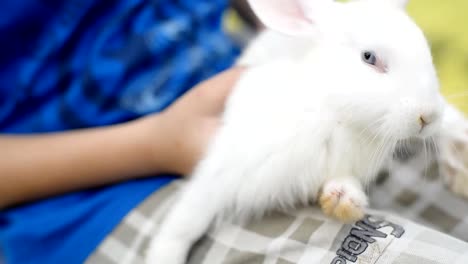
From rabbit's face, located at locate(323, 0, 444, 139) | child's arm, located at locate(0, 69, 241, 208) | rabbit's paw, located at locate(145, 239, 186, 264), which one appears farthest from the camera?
child's arm, located at locate(0, 69, 241, 208)

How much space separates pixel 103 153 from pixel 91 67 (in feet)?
0.48

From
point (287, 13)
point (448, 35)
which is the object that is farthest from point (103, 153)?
point (448, 35)

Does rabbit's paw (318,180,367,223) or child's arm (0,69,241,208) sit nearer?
rabbit's paw (318,180,367,223)

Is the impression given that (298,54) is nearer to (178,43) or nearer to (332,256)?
(332,256)

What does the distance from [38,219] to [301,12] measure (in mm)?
450

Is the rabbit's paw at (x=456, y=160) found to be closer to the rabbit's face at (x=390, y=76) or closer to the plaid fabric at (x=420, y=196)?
the plaid fabric at (x=420, y=196)

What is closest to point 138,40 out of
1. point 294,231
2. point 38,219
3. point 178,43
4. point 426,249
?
point 178,43

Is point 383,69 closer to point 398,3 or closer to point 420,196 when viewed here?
point 398,3

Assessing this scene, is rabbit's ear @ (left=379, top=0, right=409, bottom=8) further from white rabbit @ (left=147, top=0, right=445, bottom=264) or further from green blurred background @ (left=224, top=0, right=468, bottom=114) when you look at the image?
green blurred background @ (left=224, top=0, right=468, bottom=114)

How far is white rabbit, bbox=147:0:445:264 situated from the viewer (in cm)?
51

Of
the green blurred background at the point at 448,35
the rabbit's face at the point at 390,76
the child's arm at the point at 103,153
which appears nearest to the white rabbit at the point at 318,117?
the rabbit's face at the point at 390,76

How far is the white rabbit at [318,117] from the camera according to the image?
515 mm

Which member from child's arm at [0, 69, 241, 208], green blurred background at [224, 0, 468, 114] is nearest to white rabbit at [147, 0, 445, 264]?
child's arm at [0, 69, 241, 208]

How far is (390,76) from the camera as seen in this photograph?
0.51 m
